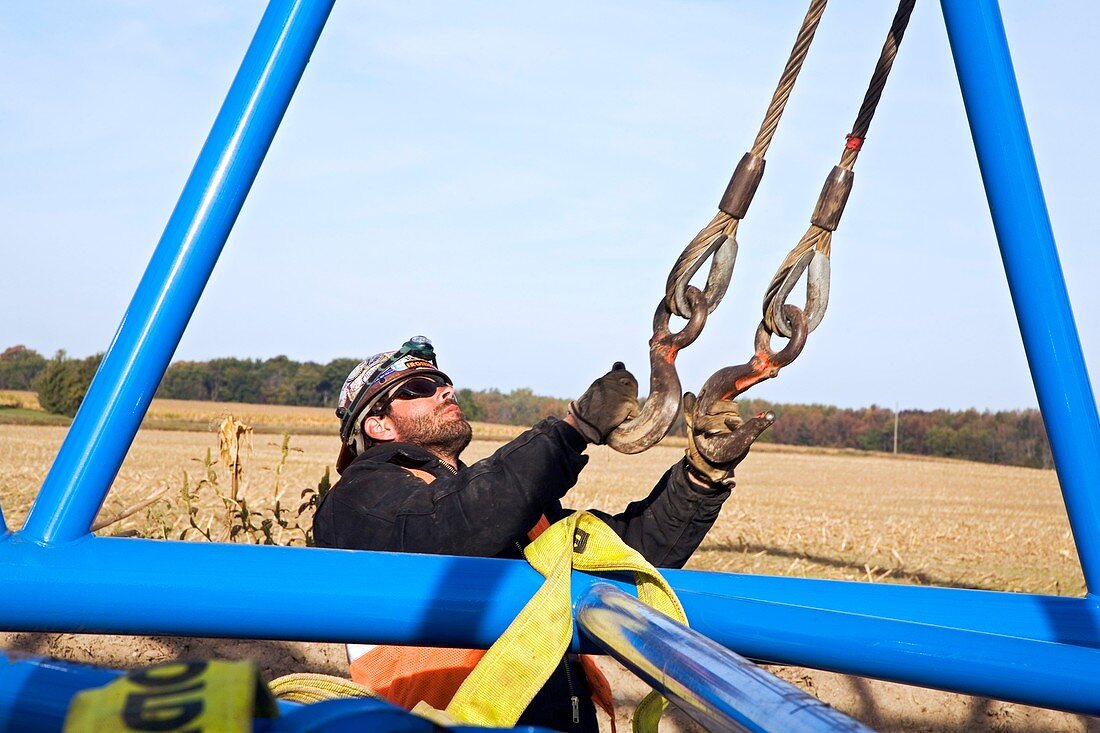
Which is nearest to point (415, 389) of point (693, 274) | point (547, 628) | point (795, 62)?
point (693, 274)

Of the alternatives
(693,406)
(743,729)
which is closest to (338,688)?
(743,729)

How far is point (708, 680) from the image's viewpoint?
961 millimetres

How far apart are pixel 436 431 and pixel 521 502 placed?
94 cm

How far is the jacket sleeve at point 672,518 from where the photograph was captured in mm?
2789

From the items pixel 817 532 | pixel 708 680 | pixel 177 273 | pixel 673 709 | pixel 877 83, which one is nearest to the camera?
pixel 708 680

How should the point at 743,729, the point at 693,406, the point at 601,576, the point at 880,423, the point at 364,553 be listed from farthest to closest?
the point at 880,423 → the point at 693,406 → the point at 601,576 → the point at 364,553 → the point at 743,729

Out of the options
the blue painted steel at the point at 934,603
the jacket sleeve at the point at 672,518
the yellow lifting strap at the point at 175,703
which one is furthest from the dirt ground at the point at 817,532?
the yellow lifting strap at the point at 175,703

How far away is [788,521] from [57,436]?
482 inches

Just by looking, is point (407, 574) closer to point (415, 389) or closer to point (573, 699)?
point (573, 699)

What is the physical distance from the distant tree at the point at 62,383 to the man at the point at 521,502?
22.2 metres

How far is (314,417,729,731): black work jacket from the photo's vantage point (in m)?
2.47

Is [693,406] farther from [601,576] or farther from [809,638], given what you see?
[809,638]

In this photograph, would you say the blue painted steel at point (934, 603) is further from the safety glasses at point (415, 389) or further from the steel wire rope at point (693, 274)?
the safety glasses at point (415, 389)

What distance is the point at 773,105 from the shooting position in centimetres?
236
